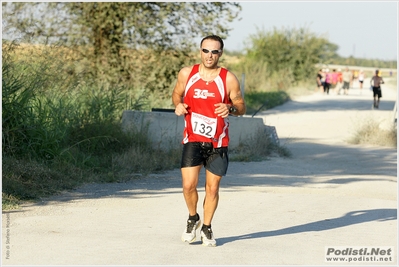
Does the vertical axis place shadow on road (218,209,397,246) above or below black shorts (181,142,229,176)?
below

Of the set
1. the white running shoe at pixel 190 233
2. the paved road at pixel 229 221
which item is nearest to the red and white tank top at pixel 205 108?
the white running shoe at pixel 190 233

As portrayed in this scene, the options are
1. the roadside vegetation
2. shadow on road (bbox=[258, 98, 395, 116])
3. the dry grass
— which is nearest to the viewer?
the roadside vegetation

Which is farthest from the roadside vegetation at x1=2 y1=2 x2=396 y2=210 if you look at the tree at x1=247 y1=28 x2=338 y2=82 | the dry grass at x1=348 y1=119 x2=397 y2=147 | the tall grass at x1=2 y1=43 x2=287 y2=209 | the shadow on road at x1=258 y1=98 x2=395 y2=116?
the tree at x1=247 y1=28 x2=338 y2=82

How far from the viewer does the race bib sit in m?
7.72

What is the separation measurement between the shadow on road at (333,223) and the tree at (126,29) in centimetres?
1481

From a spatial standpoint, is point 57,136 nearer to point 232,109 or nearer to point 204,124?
point 204,124

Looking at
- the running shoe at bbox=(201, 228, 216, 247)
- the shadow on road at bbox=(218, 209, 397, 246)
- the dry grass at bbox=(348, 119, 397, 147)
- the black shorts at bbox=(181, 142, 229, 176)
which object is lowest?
the dry grass at bbox=(348, 119, 397, 147)

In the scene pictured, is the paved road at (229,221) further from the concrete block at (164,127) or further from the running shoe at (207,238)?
the concrete block at (164,127)

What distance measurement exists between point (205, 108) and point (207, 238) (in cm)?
122

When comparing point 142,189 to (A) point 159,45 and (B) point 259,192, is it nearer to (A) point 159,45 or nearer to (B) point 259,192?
(B) point 259,192

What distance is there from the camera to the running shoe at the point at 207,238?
776 centimetres

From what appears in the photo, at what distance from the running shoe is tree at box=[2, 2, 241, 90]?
16.7 meters

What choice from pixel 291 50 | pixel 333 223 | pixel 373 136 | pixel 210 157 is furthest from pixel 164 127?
pixel 291 50

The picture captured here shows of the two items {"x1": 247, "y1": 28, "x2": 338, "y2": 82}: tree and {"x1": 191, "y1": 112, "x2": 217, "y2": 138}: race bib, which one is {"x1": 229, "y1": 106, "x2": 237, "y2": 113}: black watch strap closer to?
{"x1": 191, "y1": 112, "x2": 217, "y2": 138}: race bib
